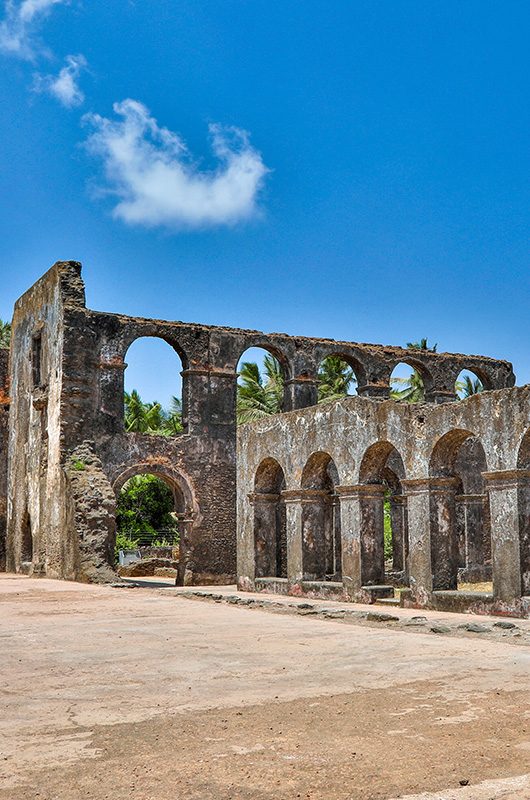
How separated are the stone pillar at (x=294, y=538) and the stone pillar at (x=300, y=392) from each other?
725 cm

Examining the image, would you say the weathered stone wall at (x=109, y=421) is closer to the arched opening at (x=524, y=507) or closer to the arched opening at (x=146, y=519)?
the arched opening at (x=146, y=519)

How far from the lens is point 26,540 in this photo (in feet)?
80.1

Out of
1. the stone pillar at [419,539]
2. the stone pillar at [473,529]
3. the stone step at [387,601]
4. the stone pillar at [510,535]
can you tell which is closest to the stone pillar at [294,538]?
the stone step at [387,601]

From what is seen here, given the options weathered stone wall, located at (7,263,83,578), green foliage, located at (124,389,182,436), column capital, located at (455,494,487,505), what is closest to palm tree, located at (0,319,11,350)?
green foliage, located at (124,389,182,436)

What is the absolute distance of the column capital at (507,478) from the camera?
12.2 m

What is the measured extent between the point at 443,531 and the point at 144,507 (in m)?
24.3

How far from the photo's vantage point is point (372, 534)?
1512cm

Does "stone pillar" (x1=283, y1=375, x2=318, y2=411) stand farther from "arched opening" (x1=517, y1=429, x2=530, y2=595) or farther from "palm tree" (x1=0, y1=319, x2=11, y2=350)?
"palm tree" (x1=0, y1=319, x2=11, y2=350)

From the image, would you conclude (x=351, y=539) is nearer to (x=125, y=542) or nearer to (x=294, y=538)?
(x=294, y=538)

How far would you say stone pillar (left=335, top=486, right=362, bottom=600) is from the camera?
14.9 metres

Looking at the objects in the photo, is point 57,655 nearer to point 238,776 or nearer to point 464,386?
point 238,776

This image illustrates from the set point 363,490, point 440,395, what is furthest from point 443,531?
point 440,395

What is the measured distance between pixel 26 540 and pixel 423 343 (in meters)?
22.4

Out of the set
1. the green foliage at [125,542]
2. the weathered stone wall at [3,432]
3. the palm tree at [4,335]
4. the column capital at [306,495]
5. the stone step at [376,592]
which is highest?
the palm tree at [4,335]
